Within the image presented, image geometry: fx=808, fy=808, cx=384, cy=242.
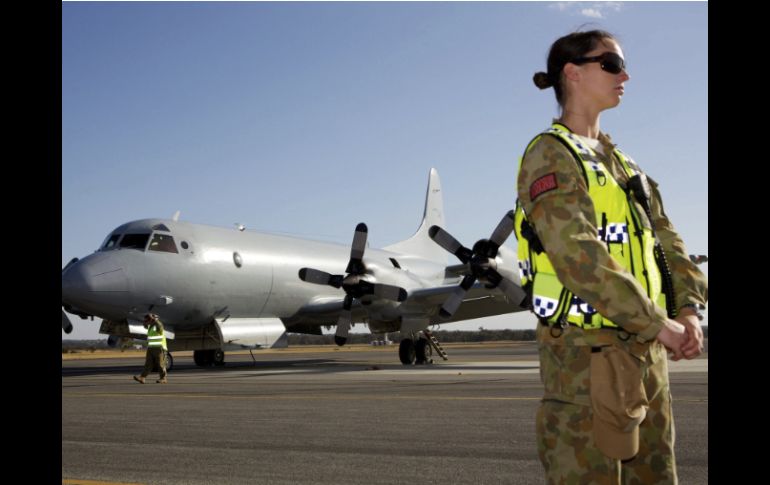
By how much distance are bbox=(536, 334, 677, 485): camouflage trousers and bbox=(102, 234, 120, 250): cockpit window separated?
67.7 ft

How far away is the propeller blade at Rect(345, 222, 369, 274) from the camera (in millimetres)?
22203

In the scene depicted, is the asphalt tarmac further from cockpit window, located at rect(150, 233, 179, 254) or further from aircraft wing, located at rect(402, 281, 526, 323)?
aircraft wing, located at rect(402, 281, 526, 323)

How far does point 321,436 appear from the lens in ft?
27.8

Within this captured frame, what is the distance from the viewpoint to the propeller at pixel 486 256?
2033 centimetres

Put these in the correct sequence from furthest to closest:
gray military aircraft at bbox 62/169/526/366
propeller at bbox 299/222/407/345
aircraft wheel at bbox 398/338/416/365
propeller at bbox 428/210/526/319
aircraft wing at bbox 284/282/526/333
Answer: aircraft wheel at bbox 398/338/416/365
aircraft wing at bbox 284/282/526/333
propeller at bbox 299/222/407/345
gray military aircraft at bbox 62/169/526/366
propeller at bbox 428/210/526/319

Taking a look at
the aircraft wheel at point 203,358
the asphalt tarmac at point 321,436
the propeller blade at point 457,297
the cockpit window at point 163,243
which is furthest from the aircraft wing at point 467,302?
the asphalt tarmac at point 321,436

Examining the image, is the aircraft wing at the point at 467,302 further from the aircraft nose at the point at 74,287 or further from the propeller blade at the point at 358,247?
the aircraft nose at the point at 74,287

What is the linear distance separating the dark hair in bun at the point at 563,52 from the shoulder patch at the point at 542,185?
0.55 m

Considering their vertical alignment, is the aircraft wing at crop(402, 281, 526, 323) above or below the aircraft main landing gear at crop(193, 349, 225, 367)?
above

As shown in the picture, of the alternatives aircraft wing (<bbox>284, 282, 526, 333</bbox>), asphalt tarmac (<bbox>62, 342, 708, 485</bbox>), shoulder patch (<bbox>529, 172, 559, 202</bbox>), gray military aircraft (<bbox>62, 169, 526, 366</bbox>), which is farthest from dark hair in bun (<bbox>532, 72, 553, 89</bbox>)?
aircraft wing (<bbox>284, 282, 526, 333</bbox>)

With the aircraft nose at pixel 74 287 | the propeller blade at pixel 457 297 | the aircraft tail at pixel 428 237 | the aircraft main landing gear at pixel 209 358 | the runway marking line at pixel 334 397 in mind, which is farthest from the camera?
the aircraft tail at pixel 428 237

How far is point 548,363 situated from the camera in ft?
9.59
